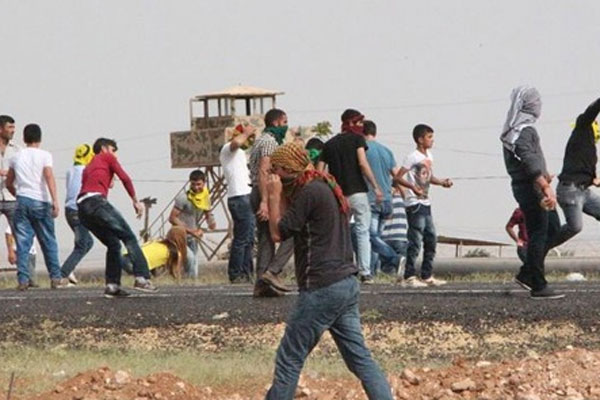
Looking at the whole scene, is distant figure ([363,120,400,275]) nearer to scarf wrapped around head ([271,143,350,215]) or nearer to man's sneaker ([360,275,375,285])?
man's sneaker ([360,275,375,285])

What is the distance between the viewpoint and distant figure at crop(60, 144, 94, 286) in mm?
23031

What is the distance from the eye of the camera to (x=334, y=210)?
11352mm

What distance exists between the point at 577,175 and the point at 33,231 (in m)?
6.55

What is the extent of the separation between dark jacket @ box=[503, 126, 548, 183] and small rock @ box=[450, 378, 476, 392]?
4034 millimetres

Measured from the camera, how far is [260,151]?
18125 mm

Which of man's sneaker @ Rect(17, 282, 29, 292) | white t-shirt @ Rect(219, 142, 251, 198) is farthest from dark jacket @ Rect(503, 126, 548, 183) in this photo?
man's sneaker @ Rect(17, 282, 29, 292)

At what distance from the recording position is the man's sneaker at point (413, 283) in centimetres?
1952

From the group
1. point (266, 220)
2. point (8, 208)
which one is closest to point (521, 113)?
point (266, 220)

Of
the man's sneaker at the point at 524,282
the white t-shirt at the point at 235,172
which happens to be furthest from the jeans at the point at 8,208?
the man's sneaker at the point at 524,282

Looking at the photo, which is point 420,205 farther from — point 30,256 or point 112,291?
point 30,256

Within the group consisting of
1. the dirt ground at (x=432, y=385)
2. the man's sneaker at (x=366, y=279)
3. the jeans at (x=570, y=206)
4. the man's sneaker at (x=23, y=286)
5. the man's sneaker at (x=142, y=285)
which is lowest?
the man's sneaker at (x=23, y=286)

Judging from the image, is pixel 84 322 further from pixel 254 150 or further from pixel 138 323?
pixel 254 150

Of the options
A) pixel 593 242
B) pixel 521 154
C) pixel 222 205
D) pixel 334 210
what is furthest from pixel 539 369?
pixel 222 205

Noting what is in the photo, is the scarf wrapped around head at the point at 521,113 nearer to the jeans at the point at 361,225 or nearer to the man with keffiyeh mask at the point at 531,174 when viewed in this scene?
the man with keffiyeh mask at the point at 531,174
